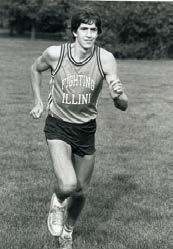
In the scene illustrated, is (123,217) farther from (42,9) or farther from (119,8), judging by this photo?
(42,9)

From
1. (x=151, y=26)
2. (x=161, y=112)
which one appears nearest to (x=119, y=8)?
(x=151, y=26)

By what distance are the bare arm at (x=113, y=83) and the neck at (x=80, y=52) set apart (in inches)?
4.7

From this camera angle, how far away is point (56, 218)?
5.84 m

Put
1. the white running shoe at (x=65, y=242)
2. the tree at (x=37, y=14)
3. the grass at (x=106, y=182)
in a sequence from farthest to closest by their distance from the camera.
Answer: the tree at (x=37, y=14)
the grass at (x=106, y=182)
the white running shoe at (x=65, y=242)

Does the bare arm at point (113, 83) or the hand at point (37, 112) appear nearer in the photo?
the bare arm at point (113, 83)

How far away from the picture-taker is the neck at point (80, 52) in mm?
5781

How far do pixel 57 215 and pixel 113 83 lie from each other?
1370 mm

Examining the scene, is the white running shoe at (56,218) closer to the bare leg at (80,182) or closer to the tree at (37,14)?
the bare leg at (80,182)

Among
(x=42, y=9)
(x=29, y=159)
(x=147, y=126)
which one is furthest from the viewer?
(x=42, y=9)

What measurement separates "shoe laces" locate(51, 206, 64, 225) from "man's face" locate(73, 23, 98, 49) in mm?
1471

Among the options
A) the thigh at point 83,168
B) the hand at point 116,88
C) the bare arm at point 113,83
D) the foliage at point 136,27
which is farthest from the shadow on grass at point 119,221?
the foliage at point 136,27

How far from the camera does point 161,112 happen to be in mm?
16781

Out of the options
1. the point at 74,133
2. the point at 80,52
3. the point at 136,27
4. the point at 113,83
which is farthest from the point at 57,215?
the point at 136,27

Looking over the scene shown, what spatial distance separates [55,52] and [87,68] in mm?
336
